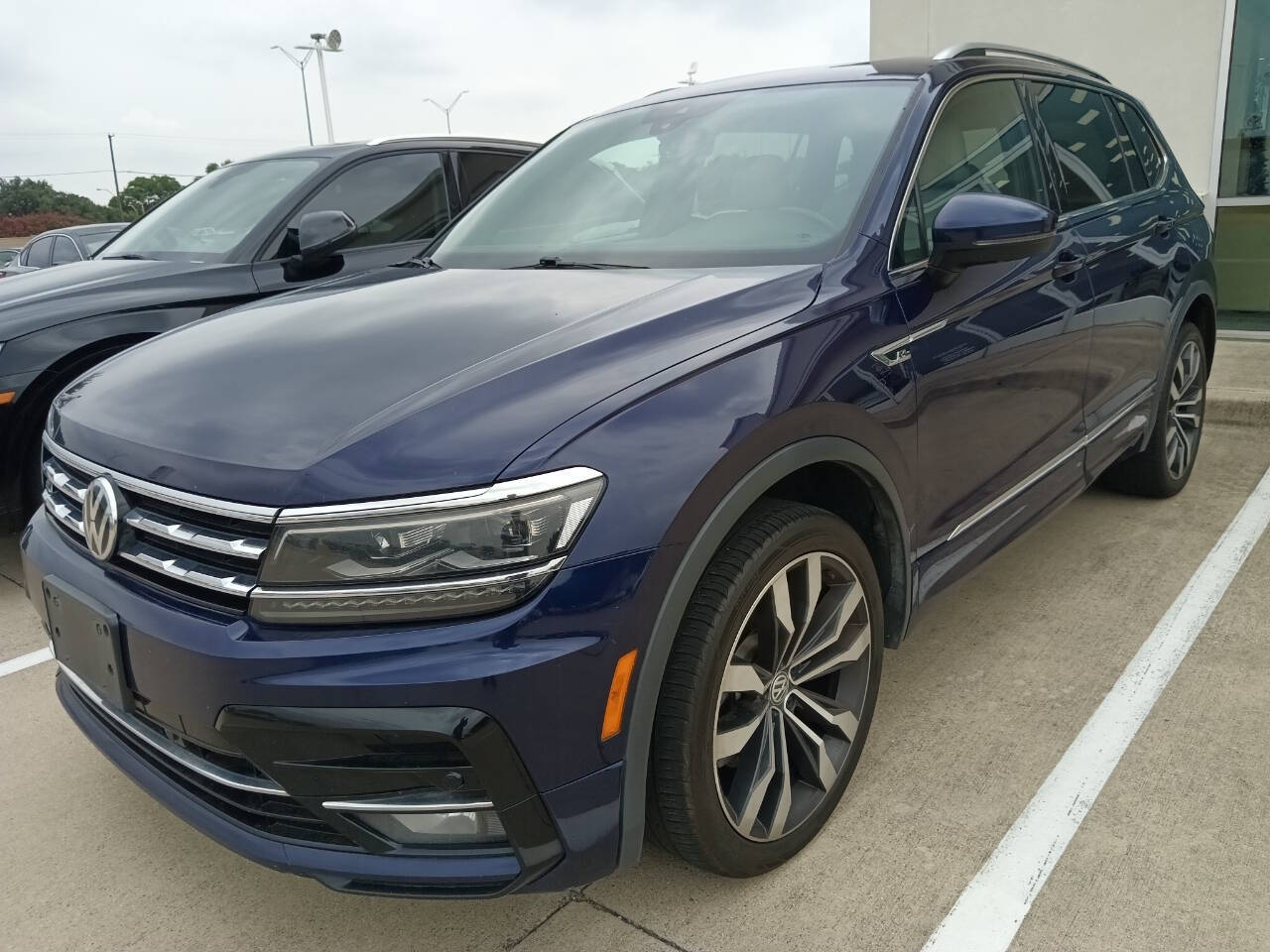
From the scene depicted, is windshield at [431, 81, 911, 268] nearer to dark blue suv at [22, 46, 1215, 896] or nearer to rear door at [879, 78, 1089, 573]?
dark blue suv at [22, 46, 1215, 896]

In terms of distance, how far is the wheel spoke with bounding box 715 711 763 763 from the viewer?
1921 mm

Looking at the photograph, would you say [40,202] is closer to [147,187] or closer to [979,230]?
[147,187]

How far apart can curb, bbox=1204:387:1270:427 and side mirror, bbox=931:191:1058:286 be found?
3882mm

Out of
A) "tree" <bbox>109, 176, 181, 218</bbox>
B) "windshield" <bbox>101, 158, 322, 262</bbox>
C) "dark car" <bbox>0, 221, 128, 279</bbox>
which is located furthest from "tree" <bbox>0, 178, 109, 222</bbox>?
"windshield" <bbox>101, 158, 322, 262</bbox>

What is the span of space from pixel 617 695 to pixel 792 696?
608 millimetres

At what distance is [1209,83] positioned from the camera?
7.30 meters

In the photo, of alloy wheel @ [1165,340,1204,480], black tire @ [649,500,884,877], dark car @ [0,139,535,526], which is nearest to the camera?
black tire @ [649,500,884,877]

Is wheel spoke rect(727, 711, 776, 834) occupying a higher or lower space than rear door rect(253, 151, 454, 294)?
lower

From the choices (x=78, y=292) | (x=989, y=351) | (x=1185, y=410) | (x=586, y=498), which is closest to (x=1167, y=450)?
(x=1185, y=410)

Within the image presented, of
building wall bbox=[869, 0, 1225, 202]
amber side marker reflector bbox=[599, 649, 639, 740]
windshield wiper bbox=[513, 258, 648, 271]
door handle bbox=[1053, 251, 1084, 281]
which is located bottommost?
amber side marker reflector bbox=[599, 649, 639, 740]

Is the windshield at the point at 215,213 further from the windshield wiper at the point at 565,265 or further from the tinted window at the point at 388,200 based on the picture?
the windshield wiper at the point at 565,265

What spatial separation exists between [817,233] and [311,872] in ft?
5.72

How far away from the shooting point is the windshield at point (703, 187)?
251cm

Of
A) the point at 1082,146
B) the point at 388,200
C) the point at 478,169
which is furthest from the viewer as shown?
the point at 478,169
